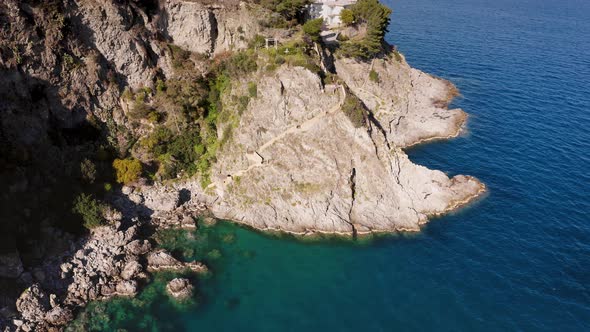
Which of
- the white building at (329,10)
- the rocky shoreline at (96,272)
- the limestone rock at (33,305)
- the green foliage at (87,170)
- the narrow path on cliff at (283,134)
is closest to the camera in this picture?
the limestone rock at (33,305)

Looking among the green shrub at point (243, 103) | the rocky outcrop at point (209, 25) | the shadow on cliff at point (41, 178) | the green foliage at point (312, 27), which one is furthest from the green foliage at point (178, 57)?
the green foliage at point (312, 27)

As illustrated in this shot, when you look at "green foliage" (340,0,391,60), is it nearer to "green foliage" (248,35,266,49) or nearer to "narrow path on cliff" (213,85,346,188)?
"green foliage" (248,35,266,49)

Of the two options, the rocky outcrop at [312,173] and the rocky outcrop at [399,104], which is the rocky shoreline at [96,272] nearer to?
the rocky outcrop at [312,173]

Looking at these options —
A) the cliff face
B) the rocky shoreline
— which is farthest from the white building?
the rocky shoreline

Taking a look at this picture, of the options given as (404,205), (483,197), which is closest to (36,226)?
(404,205)

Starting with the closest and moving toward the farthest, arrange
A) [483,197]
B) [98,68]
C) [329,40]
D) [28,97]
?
[28,97], [98,68], [483,197], [329,40]

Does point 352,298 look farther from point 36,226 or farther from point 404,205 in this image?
point 36,226
